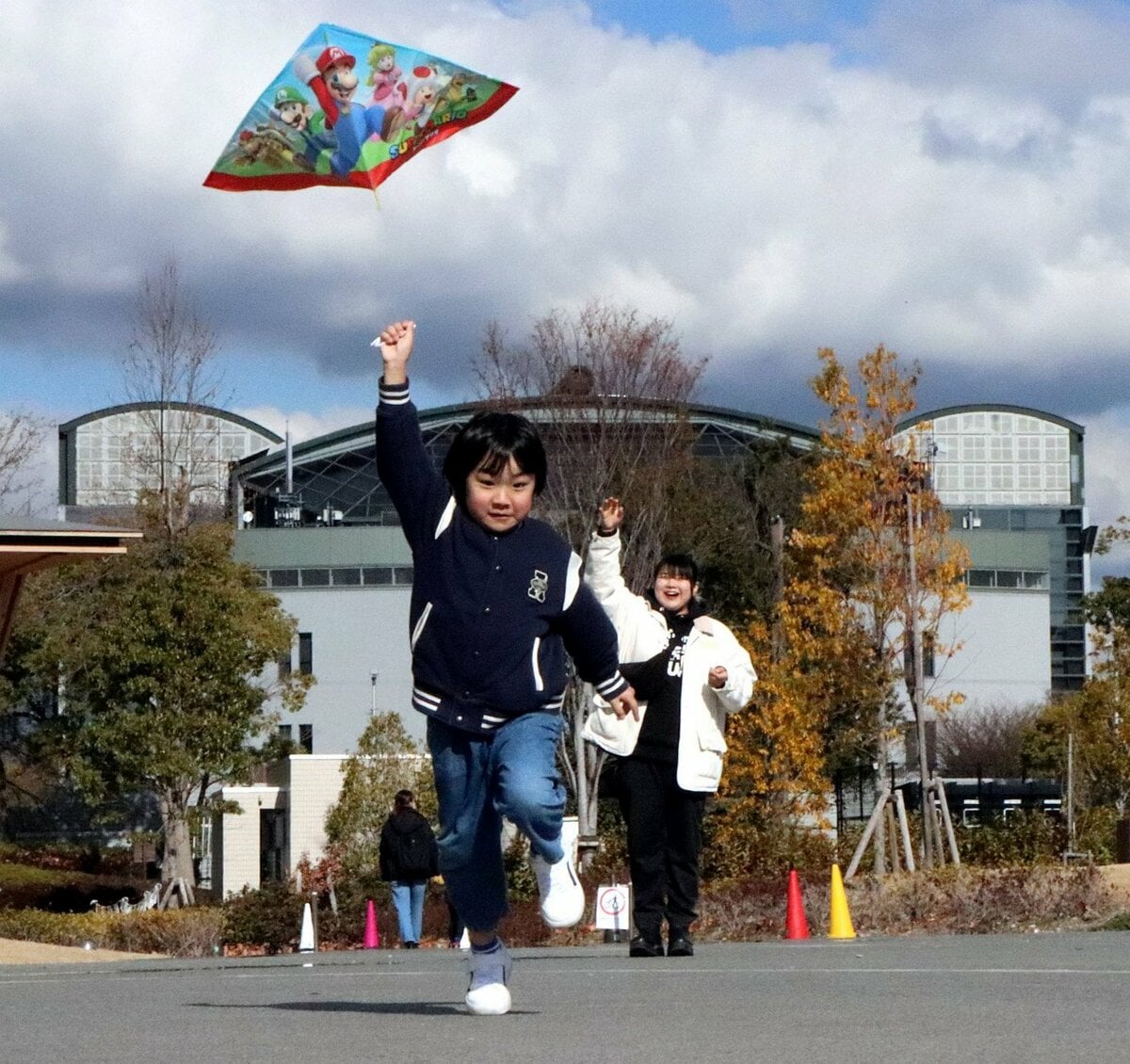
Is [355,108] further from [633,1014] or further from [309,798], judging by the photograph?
[309,798]

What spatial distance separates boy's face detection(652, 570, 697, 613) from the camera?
362 inches

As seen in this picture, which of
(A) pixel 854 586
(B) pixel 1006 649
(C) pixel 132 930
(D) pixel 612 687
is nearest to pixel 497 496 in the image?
(D) pixel 612 687

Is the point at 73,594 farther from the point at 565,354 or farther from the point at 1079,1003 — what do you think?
the point at 1079,1003

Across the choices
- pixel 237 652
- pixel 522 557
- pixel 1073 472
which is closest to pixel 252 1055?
pixel 522 557

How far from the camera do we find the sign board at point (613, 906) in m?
12.4

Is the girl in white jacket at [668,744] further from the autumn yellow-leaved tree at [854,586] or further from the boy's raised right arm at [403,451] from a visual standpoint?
the autumn yellow-leaved tree at [854,586]

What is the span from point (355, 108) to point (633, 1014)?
533cm

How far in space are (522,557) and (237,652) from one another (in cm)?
3200

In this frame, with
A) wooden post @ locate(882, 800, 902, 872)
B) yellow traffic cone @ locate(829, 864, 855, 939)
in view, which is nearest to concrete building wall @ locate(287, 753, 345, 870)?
wooden post @ locate(882, 800, 902, 872)

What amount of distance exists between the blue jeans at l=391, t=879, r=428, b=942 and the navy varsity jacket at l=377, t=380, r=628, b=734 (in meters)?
14.2

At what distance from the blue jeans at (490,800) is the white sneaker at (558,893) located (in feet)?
0.12

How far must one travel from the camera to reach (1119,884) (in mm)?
15133

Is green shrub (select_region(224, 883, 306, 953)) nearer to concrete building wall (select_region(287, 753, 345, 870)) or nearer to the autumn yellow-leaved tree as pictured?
the autumn yellow-leaved tree

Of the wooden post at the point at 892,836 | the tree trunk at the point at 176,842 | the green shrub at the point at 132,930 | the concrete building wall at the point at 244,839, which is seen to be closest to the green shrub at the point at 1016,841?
the wooden post at the point at 892,836
